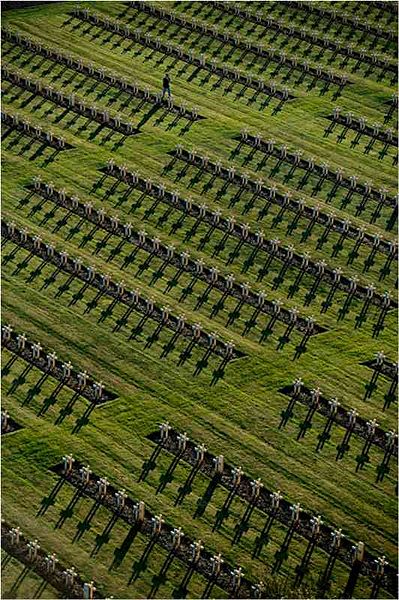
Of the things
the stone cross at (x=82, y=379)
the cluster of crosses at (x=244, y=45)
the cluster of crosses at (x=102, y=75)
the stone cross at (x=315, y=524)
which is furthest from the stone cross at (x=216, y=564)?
the cluster of crosses at (x=244, y=45)

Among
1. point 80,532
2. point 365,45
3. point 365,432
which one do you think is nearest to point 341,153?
point 365,45

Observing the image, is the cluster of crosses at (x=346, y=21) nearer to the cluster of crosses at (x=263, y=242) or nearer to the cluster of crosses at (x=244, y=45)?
the cluster of crosses at (x=244, y=45)

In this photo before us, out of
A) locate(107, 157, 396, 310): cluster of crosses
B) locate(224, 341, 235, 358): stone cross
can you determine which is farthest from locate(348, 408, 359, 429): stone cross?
locate(107, 157, 396, 310): cluster of crosses

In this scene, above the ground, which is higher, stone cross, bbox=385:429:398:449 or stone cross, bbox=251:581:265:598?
stone cross, bbox=385:429:398:449

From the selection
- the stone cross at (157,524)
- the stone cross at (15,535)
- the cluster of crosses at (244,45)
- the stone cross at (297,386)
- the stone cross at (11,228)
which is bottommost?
the stone cross at (15,535)

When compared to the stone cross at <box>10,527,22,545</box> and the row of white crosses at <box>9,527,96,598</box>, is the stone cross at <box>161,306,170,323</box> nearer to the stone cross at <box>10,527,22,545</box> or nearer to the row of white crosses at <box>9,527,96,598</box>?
the row of white crosses at <box>9,527,96,598</box>

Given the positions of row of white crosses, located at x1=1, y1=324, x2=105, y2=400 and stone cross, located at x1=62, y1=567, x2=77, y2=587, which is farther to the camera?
row of white crosses, located at x1=1, y1=324, x2=105, y2=400
